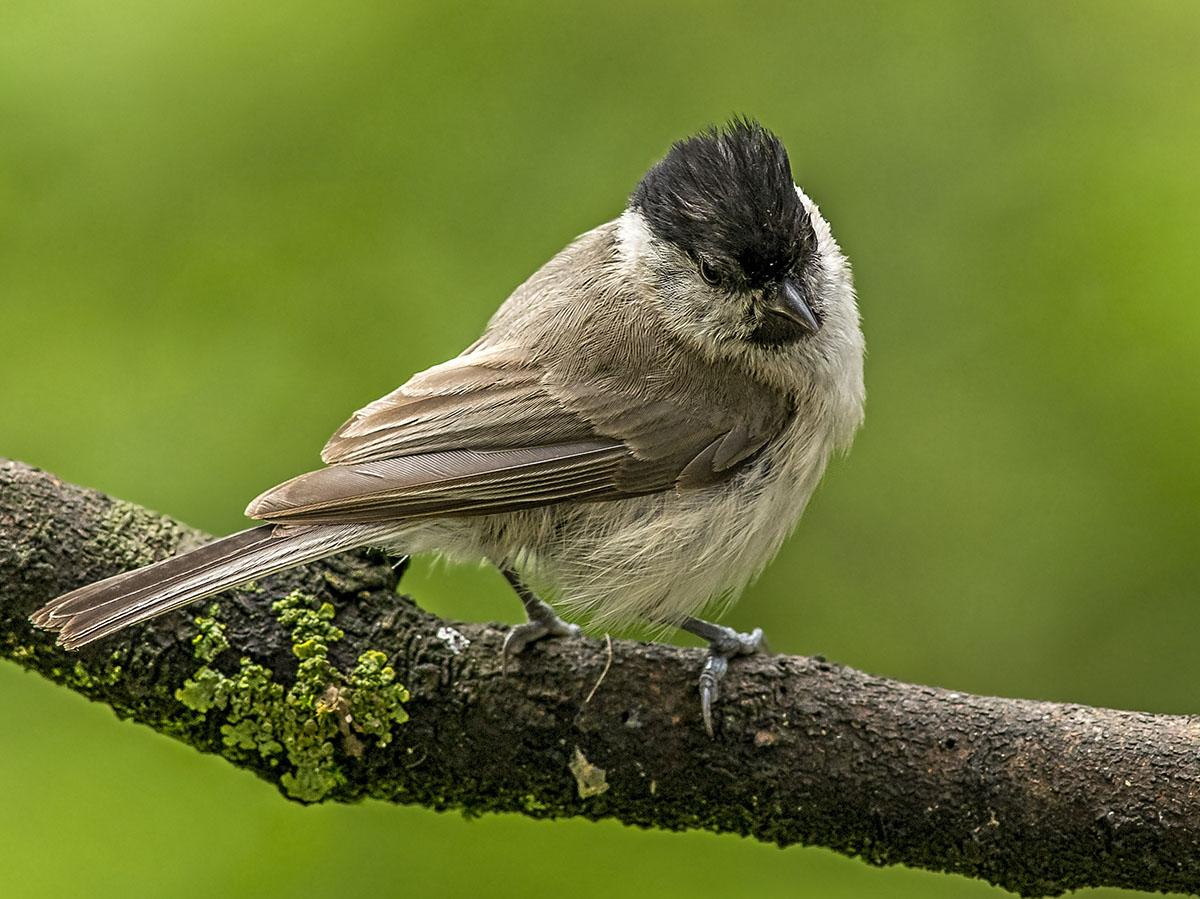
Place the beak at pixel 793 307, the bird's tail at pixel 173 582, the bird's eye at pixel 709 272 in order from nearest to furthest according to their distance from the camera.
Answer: the bird's tail at pixel 173 582, the beak at pixel 793 307, the bird's eye at pixel 709 272

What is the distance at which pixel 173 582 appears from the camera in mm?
2590

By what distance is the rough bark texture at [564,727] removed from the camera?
271cm

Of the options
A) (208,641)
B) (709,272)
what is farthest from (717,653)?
(208,641)

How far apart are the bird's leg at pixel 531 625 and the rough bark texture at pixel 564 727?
0.05 meters

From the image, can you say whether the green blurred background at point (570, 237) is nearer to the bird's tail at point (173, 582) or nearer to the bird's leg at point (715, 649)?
the bird's leg at point (715, 649)

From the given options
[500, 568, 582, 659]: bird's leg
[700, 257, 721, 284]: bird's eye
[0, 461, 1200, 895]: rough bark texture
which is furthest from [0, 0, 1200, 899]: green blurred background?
[700, 257, 721, 284]: bird's eye

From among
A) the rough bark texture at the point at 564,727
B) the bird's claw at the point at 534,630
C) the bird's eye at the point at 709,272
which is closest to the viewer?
the rough bark texture at the point at 564,727

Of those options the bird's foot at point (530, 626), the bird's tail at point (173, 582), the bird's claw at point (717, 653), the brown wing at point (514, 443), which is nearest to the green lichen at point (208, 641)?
the bird's tail at point (173, 582)

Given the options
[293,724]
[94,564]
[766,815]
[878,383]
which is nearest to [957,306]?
[878,383]

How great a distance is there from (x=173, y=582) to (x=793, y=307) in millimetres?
1639

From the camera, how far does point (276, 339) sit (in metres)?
3.57

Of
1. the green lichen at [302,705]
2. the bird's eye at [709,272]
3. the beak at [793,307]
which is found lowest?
the green lichen at [302,705]

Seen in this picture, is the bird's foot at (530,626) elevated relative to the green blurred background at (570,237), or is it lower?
lower

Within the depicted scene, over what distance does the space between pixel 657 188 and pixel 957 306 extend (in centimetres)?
103
